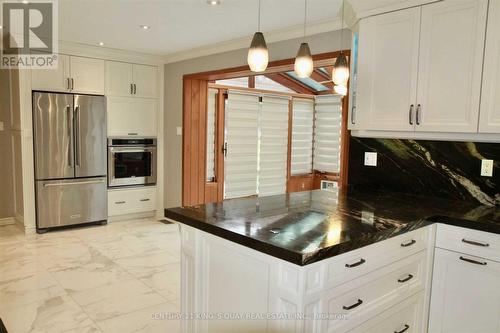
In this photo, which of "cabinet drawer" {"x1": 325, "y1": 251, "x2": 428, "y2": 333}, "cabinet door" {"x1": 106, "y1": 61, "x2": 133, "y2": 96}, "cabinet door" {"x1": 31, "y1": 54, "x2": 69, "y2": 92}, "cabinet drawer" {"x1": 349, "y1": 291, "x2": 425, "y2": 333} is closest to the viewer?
"cabinet drawer" {"x1": 325, "y1": 251, "x2": 428, "y2": 333}

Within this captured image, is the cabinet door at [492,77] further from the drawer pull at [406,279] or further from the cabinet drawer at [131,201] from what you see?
the cabinet drawer at [131,201]

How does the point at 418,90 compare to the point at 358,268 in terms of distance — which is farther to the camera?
the point at 418,90

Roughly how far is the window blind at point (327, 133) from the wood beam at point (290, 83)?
0.29 metres

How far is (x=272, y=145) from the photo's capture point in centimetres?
643

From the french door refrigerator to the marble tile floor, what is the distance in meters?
0.29

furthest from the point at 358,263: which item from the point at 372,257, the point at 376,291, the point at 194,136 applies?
the point at 194,136

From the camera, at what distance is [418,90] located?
2674 mm

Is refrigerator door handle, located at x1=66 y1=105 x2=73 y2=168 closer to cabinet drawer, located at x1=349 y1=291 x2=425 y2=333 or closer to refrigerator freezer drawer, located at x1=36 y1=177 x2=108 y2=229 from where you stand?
refrigerator freezer drawer, located at x1=36 y1=177 x2=108 y2=229

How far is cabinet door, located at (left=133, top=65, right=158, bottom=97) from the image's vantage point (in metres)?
5.44

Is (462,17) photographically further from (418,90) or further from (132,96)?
(132,96)

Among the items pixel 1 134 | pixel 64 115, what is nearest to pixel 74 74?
pixel 64 115

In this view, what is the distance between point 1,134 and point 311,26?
4.28m

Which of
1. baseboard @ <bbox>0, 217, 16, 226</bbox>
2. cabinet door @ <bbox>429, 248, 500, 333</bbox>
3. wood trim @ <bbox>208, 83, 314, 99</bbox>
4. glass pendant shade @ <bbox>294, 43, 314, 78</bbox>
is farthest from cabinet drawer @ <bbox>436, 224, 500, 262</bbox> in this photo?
baseboard @ <bbox>0, 217, 16, 226</bbox>

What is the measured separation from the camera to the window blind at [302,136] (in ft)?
22.3
